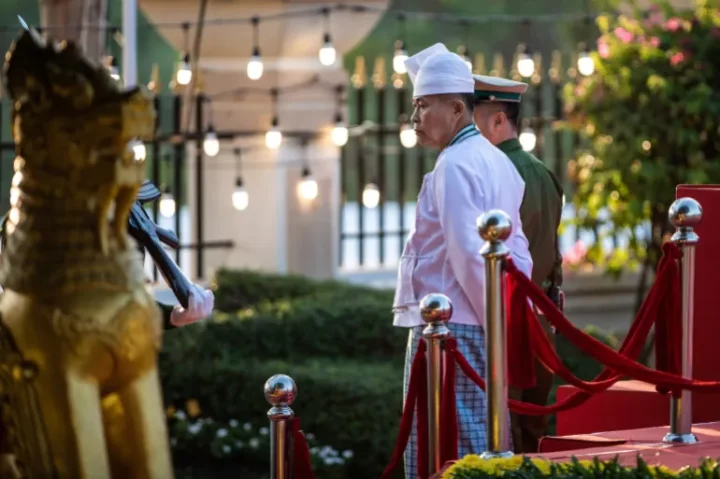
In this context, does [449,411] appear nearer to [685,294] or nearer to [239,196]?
[685,294]

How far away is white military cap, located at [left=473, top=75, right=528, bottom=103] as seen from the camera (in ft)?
20.5

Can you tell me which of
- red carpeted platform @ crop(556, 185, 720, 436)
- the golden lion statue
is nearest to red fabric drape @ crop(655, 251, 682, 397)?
red carpeted platform @ crop(556, 185, 720, 436)

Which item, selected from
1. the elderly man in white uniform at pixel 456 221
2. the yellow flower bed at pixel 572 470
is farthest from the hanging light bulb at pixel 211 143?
the yellow flower bed at pixel 572 470

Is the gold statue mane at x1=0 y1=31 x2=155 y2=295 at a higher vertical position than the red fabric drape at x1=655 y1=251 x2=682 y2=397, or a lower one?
higher

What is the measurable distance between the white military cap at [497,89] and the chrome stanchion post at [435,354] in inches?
56.7

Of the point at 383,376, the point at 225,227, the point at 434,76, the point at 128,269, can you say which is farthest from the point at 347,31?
the point at 128,269

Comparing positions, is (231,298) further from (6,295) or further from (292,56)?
(6,295)

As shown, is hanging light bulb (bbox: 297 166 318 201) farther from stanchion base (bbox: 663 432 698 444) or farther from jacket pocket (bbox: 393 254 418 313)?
stanchion base (bbox: 663 432 698 444)

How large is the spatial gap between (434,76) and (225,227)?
262 inches

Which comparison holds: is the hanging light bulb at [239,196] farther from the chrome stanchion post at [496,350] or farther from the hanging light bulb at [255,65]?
the chrome stanchion post at [496,350]

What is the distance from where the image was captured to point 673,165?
1154 cm

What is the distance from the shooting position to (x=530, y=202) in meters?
6.41

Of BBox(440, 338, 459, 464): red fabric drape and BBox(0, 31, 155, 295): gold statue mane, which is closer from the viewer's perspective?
BBox(0, 31, 155, 295): gold statue mane

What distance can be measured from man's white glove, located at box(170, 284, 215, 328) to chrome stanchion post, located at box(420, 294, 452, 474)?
0.87 metres
